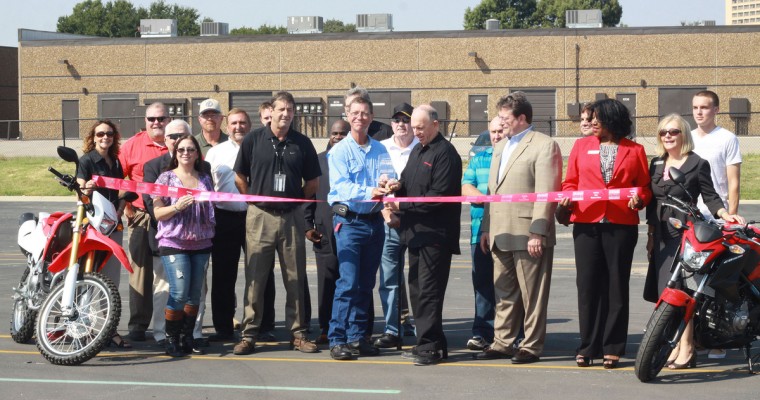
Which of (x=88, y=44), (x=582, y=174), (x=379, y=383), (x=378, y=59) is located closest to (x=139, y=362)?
(x=379, y=383)

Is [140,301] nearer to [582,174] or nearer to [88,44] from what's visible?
[582,174]

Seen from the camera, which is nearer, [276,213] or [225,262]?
[276,213]

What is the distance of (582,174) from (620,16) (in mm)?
114601

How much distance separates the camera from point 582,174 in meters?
8.72

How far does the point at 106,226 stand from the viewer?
30.7 feet

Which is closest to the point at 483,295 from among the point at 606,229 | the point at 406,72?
the point at 606,229

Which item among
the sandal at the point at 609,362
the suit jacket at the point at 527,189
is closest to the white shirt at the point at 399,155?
the suit jacket at the point at 527,189

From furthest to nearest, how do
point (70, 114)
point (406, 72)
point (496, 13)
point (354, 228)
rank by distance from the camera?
1. point (496, 13)
2. point (70, 114)
3. point (406, 72)
4. point (354, 228)

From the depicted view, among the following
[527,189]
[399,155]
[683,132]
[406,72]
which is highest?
[406,72]

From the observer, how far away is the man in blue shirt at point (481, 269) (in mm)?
9734

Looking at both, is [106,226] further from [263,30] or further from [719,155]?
[263,30]

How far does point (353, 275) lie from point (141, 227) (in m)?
2.16

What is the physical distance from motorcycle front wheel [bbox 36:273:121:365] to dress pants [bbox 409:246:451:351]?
244 centimetres

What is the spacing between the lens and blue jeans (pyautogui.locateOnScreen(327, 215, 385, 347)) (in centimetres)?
930
